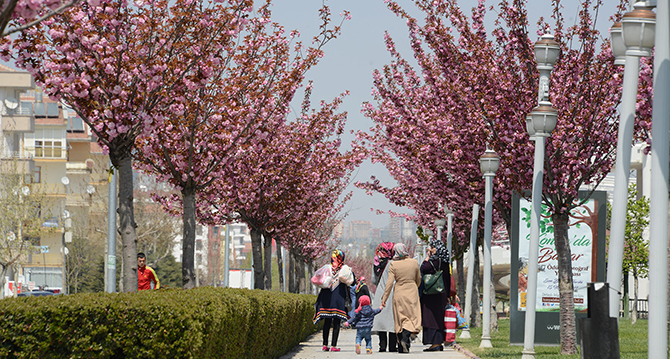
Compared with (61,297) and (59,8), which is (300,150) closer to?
(61,297)

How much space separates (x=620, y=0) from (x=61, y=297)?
11428mm

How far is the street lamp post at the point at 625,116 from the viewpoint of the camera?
7633 mm

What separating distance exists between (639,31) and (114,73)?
6.79 m

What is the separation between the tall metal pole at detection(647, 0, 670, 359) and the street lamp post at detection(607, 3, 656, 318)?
1.01 meters

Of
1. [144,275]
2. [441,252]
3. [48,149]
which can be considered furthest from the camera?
[48,149]

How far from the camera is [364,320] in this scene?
1490 cm

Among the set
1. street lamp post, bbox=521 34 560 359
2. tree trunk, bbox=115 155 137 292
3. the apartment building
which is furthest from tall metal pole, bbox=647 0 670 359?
the apartment building

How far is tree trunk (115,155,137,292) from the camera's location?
11711 mm

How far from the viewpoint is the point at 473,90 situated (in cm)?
1686

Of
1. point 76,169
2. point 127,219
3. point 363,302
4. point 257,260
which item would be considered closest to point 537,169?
point 363,302

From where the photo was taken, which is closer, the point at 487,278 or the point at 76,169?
the point at 487,278

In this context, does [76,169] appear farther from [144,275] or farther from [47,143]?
[144,275]

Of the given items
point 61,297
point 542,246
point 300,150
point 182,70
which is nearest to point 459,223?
point 300,150

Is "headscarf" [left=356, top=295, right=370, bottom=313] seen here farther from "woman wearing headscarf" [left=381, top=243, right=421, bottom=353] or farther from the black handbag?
the black handbag
